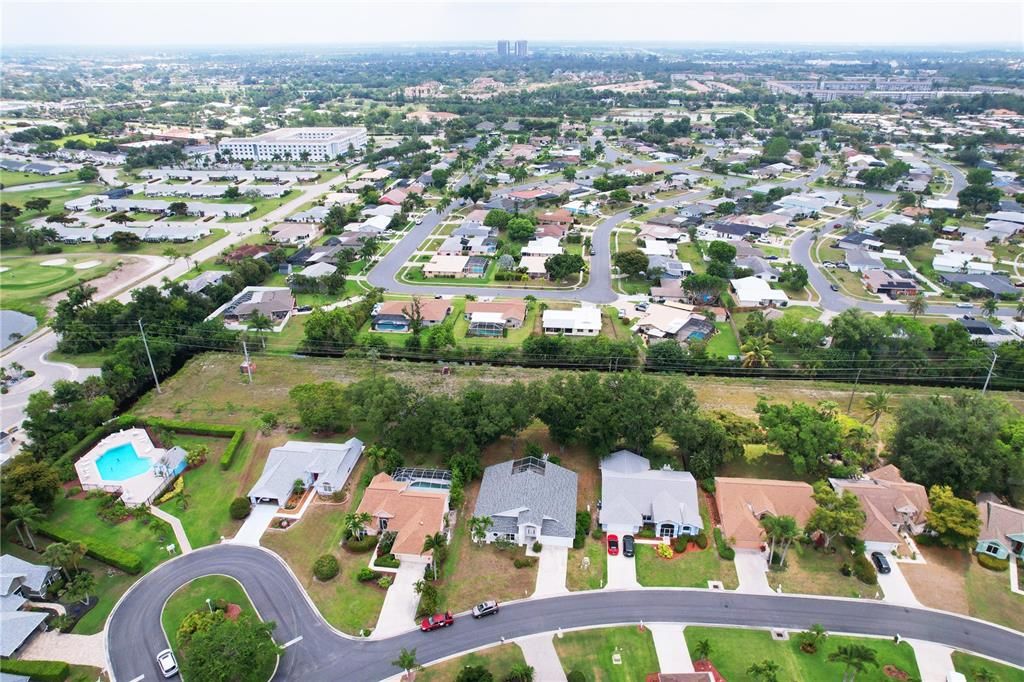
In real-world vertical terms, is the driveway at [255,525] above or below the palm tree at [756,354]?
below

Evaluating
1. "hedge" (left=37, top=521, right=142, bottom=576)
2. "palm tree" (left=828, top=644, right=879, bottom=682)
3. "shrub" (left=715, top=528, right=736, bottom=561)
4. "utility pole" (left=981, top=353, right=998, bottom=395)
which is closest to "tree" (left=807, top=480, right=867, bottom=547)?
"shrub" (left=715, top=528, right=736, bottom=561)

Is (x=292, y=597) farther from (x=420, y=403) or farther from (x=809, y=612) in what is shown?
(x=809, y=612)

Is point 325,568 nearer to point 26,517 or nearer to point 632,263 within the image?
point 26,517

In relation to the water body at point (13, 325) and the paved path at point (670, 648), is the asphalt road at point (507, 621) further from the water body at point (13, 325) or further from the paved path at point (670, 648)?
the water body at point (13, 325)

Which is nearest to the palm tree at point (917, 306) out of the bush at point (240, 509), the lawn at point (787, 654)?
the lawn at point (787, 654)

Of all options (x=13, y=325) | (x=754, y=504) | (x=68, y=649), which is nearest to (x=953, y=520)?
(x=754, y=504)

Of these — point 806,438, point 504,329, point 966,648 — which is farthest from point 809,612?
point 504,329
